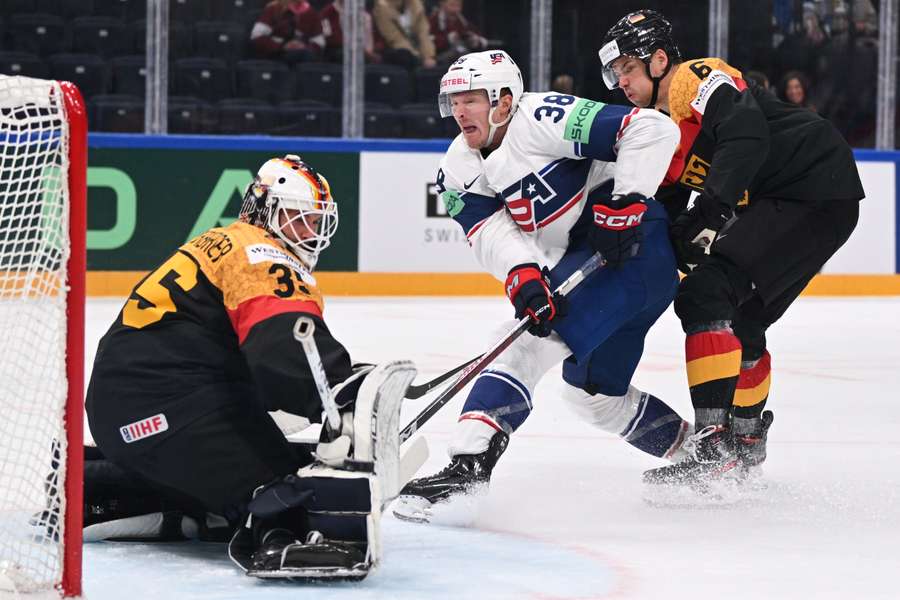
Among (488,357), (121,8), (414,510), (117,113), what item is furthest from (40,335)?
(121,8)

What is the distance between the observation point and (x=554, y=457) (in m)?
3.53

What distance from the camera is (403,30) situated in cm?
791

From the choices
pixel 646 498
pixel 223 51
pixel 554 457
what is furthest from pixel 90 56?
pixel 646 498

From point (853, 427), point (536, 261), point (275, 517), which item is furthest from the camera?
point (853, 427)

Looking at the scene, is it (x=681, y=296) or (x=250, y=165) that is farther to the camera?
(x=250, y=165)

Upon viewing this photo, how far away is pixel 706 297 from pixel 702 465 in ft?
1.15

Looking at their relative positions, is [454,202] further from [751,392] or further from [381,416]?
[381,416]

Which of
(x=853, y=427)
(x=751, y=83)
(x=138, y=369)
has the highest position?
(x=751, y=83)

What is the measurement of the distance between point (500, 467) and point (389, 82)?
478 centimetres

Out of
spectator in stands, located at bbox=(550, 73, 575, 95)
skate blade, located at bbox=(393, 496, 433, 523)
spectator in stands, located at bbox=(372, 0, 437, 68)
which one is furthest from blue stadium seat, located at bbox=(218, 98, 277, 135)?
skate blade, located at bbox=(393, 496, 433, 523)

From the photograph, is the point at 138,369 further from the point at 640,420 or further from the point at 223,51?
the point at 223,51

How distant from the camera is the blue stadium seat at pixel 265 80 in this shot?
7.73 metres

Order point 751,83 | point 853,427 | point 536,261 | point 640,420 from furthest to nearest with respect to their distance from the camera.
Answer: point 853,427 → point 751,83 → point 640,420 → point 536,261

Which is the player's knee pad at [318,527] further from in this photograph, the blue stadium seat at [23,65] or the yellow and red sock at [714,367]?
the blue stadium seat at [23,65]
